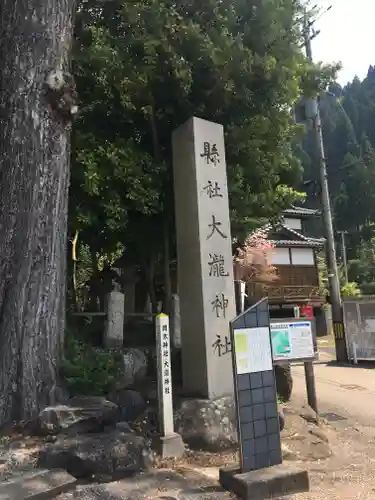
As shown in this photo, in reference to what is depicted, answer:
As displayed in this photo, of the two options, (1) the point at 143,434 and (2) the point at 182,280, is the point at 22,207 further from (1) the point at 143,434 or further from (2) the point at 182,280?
(1) the point at 143,434

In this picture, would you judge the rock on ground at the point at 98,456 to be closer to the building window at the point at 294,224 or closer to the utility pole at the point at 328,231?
the utility pole at the point at 328,231

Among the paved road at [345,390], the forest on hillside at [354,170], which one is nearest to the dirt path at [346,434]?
the paved road at [345,390]

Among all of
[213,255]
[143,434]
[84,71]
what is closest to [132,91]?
[84,71]

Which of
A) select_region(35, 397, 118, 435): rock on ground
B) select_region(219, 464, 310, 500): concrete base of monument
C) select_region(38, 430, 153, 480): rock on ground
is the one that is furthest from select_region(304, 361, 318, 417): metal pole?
select_region(38, 430, 153, 480): rock on ground

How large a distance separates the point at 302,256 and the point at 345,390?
17.5 metres

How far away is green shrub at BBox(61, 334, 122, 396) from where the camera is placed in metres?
6.44

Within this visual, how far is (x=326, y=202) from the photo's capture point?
1573 cm

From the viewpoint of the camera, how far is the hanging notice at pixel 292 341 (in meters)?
7.29

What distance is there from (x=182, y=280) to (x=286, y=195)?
13.3ft

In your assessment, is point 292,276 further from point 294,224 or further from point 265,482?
point 265,482

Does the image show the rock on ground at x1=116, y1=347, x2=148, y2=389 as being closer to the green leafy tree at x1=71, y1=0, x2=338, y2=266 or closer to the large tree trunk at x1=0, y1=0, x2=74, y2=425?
the large tree trunk at x1=0, y1=0, x2=74, y2=425

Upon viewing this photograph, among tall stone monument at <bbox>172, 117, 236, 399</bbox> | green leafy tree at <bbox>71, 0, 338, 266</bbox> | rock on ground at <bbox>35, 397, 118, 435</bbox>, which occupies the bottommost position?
rock on ground at <bbox>35, 397, 118, 435</bbox>

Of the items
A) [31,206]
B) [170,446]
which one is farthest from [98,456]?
[31,206]

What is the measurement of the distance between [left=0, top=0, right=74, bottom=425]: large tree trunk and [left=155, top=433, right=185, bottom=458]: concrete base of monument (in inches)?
61.7
